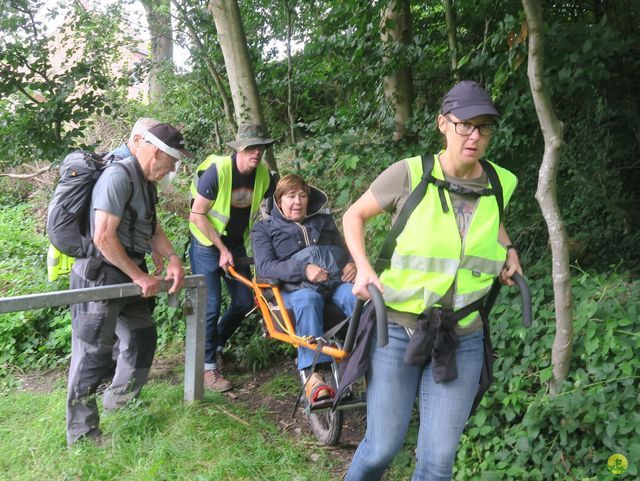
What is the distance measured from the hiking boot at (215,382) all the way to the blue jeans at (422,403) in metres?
2.46

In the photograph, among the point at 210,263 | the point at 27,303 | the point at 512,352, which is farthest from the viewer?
the point at 210,263

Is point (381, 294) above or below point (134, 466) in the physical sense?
above

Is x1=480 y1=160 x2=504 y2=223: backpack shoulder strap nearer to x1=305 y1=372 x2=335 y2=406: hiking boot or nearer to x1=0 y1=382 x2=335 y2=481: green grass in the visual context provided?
x1=305 y1=372 x2=335 y2=406: hiking boot

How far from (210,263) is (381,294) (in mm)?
2830

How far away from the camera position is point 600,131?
7.10 meters

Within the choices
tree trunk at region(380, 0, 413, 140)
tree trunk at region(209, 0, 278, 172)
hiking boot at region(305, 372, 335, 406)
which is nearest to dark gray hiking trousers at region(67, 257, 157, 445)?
hiking boot at region(305, 372, 335, 406)

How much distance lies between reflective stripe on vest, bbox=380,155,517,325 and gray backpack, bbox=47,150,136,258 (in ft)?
5.88

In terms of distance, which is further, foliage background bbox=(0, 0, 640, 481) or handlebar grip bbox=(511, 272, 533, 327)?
foliage background bbox=(0, 0, 640, 481)

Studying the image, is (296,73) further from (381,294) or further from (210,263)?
(381,294)

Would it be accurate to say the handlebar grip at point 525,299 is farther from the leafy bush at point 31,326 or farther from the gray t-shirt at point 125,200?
the leafy bush at point 31,326

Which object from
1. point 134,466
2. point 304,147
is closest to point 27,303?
point 134,466

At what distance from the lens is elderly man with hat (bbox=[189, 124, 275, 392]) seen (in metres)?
4.70

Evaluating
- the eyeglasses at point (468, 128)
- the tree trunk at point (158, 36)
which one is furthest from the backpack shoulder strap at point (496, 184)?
the tree trunk at point (158, 36)

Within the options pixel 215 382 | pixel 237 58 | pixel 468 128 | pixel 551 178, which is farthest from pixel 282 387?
pixel 237 58
